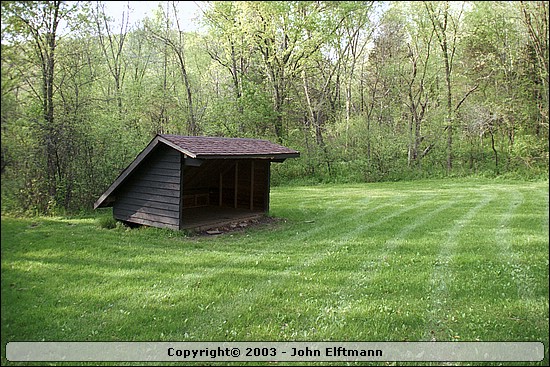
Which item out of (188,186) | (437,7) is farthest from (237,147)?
(437,7)

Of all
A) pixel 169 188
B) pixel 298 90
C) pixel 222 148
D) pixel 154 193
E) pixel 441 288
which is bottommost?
pixel 441 288

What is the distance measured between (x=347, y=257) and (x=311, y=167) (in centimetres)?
1349

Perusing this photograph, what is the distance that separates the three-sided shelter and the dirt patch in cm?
9

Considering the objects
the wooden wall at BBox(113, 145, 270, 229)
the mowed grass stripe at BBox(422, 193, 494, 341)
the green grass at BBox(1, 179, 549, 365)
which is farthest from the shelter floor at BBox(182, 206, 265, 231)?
the mowed grass stripe at BBox(422, 193, 494, 341)

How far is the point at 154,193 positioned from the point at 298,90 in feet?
46.9

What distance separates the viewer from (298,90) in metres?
21.2

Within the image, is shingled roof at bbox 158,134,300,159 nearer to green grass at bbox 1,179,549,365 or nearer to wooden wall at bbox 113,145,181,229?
wooden wall at bbox 113,145,181,229

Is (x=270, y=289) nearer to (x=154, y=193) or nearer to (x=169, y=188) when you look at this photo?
(x=169, y=188)

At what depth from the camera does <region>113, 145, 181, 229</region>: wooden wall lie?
7875mm

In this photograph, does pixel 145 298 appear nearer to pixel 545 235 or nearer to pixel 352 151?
pixel 545 235

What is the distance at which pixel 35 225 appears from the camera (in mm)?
3533

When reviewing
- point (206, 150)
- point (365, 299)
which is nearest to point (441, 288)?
point (365, 299)

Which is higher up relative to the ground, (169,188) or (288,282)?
(169,188)

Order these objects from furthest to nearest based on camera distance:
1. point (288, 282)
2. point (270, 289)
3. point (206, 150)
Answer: point (206, 150)
point (288, 282)
point (270, 289)
